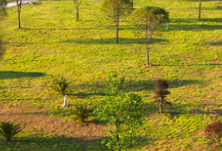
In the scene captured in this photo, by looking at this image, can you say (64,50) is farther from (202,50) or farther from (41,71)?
(202,50)

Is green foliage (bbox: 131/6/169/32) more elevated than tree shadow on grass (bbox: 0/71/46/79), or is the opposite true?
green foliage (bbox: 131/6/169/32)

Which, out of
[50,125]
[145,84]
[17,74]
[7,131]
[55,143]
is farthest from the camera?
[17,74]

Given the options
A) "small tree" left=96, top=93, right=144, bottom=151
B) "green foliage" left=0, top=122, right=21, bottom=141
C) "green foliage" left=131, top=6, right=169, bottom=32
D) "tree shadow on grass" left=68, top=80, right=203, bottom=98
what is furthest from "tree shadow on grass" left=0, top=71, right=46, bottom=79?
"small tree" left=96, top=93, right=144, bottom=151

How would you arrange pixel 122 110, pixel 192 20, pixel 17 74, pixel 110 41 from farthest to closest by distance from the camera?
1. pixel 192 20
2. pixel 110 41
3. pixel 17 74
4. pixel 122 110

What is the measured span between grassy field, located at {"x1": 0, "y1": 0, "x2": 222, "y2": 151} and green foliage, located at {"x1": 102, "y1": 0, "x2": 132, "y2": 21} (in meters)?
2.89

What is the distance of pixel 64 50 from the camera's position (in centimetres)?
2844

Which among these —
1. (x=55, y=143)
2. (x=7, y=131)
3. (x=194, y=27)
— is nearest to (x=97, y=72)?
(x=55, y=143)

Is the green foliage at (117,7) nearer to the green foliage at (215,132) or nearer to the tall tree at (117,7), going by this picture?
the tall tree at (117,7)

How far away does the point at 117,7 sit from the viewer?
28.2 m

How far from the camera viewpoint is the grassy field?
16.7 meters

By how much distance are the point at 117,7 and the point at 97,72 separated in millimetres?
7176

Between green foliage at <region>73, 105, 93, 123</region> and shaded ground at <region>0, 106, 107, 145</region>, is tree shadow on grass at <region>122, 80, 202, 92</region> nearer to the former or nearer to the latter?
green foliage at <region>73, 105, 93, 123</region>

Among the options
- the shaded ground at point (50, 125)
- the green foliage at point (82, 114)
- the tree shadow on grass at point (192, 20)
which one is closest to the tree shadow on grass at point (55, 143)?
the shaded ground at point (50, 125)

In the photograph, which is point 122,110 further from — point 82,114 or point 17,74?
point 17,74
